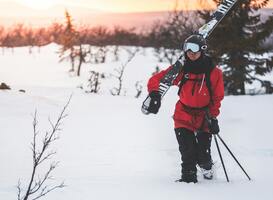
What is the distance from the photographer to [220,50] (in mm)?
14445

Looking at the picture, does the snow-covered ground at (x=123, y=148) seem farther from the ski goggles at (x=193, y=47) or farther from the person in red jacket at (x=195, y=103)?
the ski goggles at (x=193, y=47)

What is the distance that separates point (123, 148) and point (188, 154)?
2.17 meters

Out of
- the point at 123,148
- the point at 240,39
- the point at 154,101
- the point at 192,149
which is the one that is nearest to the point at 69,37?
the point at 240,39

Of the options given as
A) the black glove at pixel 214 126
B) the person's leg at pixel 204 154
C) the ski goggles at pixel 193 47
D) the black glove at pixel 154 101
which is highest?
the ski goggles at pixel 193 47

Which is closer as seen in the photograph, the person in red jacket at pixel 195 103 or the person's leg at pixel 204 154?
the person in red jacket at pixel 195 103

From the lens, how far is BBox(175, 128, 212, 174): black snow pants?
501cm

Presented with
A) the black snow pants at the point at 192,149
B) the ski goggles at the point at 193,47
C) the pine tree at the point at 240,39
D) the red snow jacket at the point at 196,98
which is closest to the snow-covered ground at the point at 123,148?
the black snow pants at the point at 192,149

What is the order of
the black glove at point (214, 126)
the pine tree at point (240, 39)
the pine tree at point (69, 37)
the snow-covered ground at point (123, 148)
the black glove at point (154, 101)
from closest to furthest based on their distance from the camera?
the snow-covered ground at point (123, 148)
the black glove at point (214, 126)
the black glove at point (154, 101)
the pine tree at point (240, 39)
the pine tree at point (69, 37)

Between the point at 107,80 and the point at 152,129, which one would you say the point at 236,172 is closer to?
the point at 152,129

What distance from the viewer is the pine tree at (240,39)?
1439 cm

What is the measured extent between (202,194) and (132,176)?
1091 mm

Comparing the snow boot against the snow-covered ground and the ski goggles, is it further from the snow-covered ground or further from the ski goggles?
the ski goggles

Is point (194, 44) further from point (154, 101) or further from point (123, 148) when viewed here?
point (123, 148)

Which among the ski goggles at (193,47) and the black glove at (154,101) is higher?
the ski goggles at (193,47)
